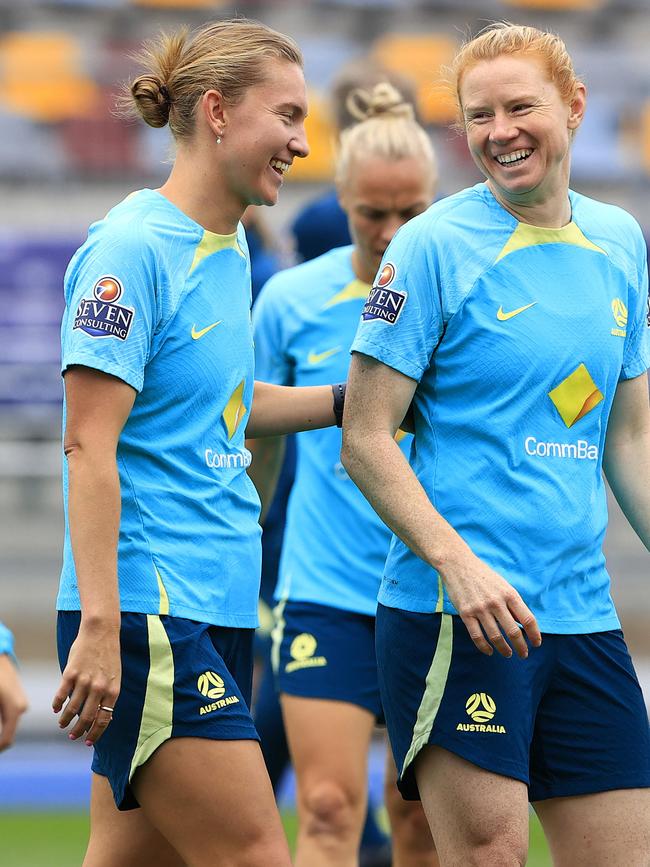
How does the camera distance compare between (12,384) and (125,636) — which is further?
(12,384)

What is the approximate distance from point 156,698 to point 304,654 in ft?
4.68

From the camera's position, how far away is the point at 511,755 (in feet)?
10.2

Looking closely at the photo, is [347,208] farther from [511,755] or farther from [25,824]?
[25,824]

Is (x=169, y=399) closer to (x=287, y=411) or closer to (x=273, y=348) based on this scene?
(x=287, y=411)

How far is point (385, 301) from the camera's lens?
127 inches

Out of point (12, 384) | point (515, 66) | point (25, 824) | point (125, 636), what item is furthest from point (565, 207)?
point (12, 384)

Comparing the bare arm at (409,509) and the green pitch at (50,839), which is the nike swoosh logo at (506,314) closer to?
the bare arm at (409,509)

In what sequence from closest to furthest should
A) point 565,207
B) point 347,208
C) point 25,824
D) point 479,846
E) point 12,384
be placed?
point 479,846
point 565,207
point 347,208
point 25,824
point 12,384

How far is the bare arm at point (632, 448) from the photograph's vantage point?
3.47 metres

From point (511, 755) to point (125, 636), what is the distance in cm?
79

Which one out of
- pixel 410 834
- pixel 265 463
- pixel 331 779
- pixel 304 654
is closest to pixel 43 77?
pixel 265 463

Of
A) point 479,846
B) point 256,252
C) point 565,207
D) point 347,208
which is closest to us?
point 479,846

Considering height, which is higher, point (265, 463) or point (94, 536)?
point (94, 536)

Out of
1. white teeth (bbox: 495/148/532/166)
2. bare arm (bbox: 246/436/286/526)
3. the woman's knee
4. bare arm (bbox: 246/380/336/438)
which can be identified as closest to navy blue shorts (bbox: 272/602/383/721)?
the woman's knee
